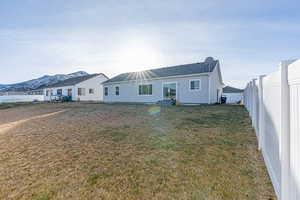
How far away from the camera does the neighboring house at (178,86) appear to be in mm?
13109

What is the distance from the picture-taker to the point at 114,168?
2.64 metres

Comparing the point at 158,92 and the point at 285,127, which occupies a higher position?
the point at 158,92

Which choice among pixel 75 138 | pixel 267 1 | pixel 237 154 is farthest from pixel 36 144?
pixel 267 1

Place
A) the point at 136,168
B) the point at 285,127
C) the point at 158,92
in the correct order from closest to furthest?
the point at 285,127, the point at 136,168, the point at 158,92

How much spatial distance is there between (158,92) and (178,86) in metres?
2.19

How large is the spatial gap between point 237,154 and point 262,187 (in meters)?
1.04

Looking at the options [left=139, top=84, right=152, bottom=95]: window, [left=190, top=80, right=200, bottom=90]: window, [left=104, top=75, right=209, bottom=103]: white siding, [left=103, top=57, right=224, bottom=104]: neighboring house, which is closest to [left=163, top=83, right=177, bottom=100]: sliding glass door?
[left=103, top=57, right=224, bottom=104]: neighboring house

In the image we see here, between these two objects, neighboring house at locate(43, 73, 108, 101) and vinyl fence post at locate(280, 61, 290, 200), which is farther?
neighboring house at locate(43, 73, 108, 101)

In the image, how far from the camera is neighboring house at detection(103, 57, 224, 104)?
516 inches

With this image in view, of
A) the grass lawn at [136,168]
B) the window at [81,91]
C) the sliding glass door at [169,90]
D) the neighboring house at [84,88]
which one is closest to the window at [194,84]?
the sliding glass door at [169,90]

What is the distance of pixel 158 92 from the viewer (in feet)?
50.2

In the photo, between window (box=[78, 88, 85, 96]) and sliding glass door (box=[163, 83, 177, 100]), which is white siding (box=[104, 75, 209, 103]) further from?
window (box=[78, 88, 85, 96])

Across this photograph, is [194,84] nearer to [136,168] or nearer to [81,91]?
[136,168]

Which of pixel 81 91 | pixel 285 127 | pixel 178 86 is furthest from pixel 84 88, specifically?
pixel 285 127
